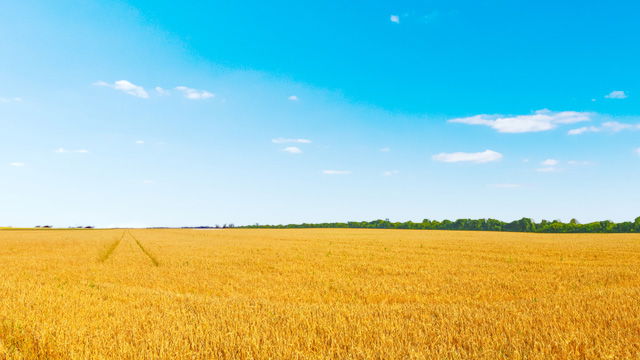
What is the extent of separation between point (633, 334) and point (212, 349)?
713 cm

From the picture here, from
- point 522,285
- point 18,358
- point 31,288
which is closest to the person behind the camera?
point 18,358

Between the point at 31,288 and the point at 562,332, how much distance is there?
1361 centimetres

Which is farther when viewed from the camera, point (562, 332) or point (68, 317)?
point (68, 317)

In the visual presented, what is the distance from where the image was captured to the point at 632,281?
579 inches

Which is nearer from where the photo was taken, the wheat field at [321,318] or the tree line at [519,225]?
the wheat field at [321,318]

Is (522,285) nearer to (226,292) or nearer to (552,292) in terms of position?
(552,292)

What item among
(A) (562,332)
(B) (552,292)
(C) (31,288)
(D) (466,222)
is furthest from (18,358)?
(D) (466,222)

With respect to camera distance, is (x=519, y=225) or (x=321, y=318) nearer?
(x=321, y=318)

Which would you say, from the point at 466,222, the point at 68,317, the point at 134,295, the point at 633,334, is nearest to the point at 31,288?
the point at 134,295

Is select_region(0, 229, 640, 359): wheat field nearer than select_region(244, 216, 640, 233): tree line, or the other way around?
select_region(0, 229, 640, 359): wheat field

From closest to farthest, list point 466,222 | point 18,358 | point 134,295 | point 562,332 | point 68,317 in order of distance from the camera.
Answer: point 18,358 < point 562,332 < point 68,317 < point 134,295 < point 466,222

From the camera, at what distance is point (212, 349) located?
6.25m

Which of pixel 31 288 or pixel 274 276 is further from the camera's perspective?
pixel 274 276

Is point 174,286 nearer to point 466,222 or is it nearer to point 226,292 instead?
point 226,292
